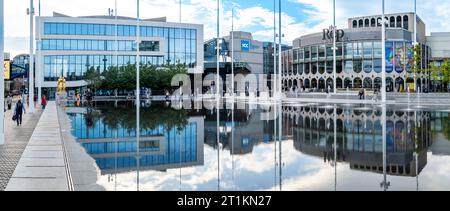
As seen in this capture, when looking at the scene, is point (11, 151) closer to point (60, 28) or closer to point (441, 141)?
point (441, 141)

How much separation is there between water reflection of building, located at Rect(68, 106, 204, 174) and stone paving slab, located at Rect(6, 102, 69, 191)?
3.14ft

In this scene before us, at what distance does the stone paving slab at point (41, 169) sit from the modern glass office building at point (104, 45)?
76.5 m

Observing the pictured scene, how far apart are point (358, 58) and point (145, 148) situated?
9951cm

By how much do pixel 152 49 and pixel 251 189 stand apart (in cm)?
8755

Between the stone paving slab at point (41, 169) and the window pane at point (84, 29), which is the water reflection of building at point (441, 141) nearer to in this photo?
the stone paving slab at point (41, 169)

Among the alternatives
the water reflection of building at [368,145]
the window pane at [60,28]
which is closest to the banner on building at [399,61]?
the window pane at [60,28]

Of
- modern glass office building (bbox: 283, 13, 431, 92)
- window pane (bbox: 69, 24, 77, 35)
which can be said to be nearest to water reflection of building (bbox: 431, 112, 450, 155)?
modern glass office building (bbox: 283, 13, 431, 92)

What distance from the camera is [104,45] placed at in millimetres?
91188

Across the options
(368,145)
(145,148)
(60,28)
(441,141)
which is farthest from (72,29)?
(441,141)

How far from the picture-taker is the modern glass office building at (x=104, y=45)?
87000 millimetres

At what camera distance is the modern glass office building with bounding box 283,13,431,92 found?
100250 mm

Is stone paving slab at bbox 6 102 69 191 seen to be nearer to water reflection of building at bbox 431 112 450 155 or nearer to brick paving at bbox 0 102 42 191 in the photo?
brick paving at bbox 0 102 42 191

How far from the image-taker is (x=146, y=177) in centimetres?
941
